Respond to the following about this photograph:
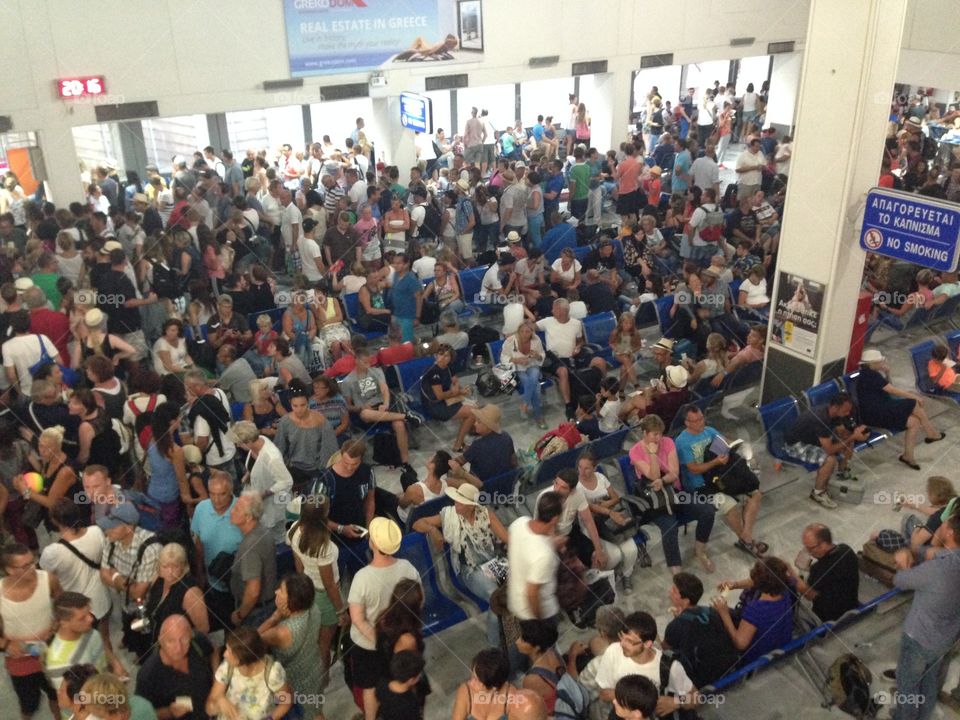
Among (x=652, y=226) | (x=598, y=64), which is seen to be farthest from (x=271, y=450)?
(x=598, y=64)

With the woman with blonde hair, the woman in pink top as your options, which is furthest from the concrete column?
the woman with blonde hair

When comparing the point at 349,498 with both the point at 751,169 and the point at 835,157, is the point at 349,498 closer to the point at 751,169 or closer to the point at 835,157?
the point at 835,157

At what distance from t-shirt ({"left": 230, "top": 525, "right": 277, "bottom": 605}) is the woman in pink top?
2.83m

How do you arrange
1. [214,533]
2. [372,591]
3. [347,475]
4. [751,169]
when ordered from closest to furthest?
[372,591] → [214,533] → [347,475] → [751,169]

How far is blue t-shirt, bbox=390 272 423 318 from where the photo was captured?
9.70 meters

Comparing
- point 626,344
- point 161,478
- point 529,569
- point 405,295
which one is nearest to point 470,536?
point 529,569

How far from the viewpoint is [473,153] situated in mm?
18031

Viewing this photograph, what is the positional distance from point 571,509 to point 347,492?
1.56 m

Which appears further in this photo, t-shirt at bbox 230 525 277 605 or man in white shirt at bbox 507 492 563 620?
t-shirt at bbox 230 525 277 605

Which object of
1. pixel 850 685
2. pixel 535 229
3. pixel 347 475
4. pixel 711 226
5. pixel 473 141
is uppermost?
pixel 473 141

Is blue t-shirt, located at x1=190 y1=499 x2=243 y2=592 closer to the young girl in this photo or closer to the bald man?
the bald man

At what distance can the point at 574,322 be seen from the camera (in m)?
9.11

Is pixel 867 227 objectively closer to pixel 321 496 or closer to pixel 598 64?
pixel 321 496

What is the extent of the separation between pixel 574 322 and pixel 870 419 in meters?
2.97
